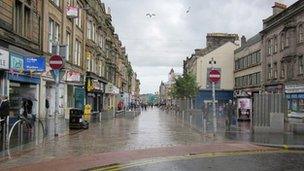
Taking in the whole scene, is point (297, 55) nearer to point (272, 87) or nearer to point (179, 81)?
point (272, 87)

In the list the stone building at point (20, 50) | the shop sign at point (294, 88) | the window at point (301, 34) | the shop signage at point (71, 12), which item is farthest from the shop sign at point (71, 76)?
the window at point (301, 34)

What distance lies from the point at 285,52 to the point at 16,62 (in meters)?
34.2

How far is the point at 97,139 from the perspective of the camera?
22.0m

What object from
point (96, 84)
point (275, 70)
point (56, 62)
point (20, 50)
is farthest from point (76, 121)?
point (275, 70)

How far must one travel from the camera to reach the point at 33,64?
28.1 meters

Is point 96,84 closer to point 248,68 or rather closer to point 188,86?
→ point 248,68

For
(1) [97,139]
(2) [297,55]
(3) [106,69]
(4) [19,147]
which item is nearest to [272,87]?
(2) [297,55]

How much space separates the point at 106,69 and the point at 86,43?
21.6m

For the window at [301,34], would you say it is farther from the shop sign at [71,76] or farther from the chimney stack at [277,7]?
the shop sign at [71,76]

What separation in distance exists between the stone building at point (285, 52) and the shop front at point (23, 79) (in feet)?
87.9

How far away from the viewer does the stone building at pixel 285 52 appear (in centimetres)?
5003

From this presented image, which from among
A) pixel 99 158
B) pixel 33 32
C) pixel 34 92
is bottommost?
pixel 99 158

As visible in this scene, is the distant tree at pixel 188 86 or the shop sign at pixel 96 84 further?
the distant tree at pixel 188 86

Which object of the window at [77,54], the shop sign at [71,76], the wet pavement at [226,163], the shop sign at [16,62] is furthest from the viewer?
the window at [77,54]
